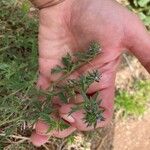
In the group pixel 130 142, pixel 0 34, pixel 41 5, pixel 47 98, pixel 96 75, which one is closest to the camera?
pixel 96 75

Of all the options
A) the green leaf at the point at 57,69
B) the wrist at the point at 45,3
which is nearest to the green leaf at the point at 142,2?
the wrist at the point at 45,3

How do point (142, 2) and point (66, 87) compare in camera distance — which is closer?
point (66, 87)

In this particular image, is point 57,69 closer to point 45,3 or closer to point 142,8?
point 45,3

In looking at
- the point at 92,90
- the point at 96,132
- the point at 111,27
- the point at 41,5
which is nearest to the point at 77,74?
the point at 92,90

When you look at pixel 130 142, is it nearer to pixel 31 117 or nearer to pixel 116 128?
pixel 116 128

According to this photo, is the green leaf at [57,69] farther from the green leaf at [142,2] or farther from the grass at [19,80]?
the green leaf at [142,2]

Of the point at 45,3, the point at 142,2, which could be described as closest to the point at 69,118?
the point at 45,3
